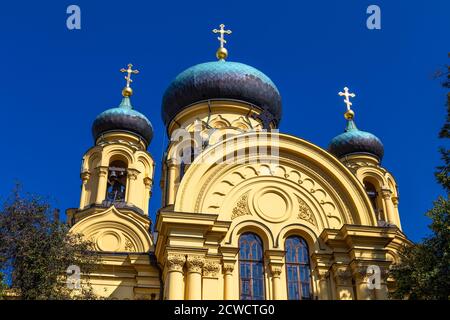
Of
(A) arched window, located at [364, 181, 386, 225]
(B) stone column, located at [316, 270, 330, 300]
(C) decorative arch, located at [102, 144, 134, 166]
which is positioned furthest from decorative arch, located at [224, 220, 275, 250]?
(A) arched window, located at [364, 181, 386, 225]

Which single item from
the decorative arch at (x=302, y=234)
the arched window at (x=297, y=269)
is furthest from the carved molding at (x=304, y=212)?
the arched window at (x=297, y=269)

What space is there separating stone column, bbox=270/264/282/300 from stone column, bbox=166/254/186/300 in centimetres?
260

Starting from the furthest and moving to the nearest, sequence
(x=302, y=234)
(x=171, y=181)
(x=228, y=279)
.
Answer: (x=171, y=181) < (x=302, y=234) < (x=228, y=279)

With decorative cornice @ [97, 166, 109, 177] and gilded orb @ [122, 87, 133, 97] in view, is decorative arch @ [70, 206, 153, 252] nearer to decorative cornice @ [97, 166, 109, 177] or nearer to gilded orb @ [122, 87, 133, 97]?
decorative cornice @ [97, 166, 109, 177]

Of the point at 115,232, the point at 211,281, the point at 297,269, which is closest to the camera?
the point at 211,281

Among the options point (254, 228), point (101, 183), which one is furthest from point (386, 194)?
point (101, 183)

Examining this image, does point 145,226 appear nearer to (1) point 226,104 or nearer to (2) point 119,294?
(2) point 119,294

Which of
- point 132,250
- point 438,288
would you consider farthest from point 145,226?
point 438,288

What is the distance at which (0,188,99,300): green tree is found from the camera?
13120 millimetres

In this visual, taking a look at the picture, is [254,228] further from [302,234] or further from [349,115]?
[349,115]

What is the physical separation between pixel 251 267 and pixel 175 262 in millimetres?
2362

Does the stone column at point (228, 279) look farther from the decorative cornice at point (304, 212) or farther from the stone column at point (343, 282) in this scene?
the stone column at point (343, 282)

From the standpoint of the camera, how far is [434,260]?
1324cm

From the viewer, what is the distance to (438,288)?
12.6 metres
